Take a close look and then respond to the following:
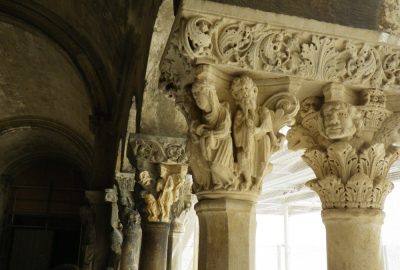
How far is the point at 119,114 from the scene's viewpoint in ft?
20.2

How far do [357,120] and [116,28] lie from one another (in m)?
3.38

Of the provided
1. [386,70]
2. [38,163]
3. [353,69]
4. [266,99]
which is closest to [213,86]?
[266,99]

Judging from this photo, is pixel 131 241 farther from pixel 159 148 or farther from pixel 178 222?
pixel 159 148

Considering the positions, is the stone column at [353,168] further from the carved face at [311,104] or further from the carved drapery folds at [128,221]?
the carved drapery folds at [128,221]

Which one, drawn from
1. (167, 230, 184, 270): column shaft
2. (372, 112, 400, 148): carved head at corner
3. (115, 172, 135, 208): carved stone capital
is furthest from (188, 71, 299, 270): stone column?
(115, 172, 135, 208): carved stone capital

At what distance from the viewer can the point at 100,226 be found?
270 inches

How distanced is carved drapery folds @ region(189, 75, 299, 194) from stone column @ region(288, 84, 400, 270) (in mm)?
257

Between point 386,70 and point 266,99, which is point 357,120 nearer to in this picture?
point 386,70

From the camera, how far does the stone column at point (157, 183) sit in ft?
13.1

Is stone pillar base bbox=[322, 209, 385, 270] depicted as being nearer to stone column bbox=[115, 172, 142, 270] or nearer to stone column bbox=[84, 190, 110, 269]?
stone column bbox=[115, 172, 142, 270]

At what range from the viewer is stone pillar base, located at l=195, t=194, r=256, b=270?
7.40ft

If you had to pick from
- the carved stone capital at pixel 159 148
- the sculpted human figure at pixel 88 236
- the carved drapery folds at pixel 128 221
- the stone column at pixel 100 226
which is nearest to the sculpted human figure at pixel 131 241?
the carved drapery folds at pixel 128 221

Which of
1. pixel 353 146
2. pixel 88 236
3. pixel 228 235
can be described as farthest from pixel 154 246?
pixel 88 236

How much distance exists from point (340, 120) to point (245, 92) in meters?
0.56
